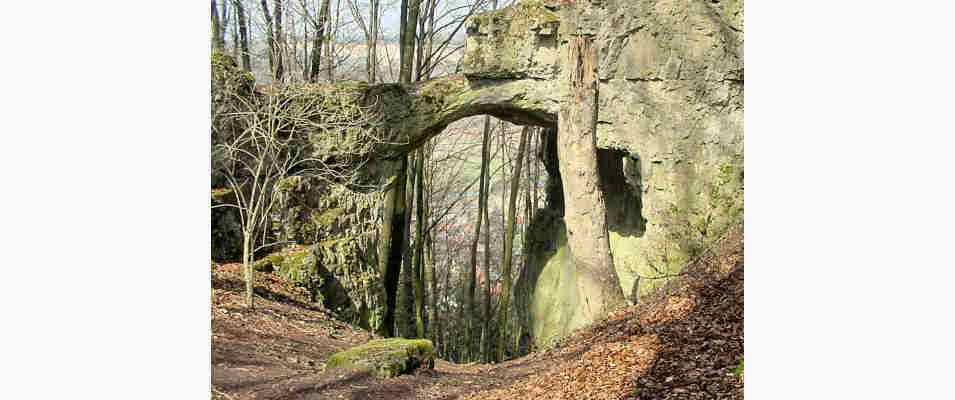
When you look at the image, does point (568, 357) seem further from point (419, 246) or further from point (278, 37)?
point (419, 246)

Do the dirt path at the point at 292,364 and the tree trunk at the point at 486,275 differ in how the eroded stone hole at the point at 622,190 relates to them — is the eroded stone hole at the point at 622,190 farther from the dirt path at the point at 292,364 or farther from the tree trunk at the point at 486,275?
the tree trunk at the point at 486,275

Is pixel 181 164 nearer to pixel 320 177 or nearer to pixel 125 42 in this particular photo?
pixel 125 42

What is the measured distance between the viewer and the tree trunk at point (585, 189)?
656 cm

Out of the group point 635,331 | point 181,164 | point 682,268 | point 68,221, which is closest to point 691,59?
point 682,268

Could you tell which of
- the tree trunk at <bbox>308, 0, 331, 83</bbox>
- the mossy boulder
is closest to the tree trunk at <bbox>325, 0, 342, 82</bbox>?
the tree trunk at <bbox>308, 0, 331, 83</bbox>

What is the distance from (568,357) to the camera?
18.4 ft

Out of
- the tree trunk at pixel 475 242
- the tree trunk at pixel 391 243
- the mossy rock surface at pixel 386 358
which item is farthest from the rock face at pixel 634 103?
the tree trunk at pixel 475 242

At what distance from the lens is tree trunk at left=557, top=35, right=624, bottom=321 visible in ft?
21.5

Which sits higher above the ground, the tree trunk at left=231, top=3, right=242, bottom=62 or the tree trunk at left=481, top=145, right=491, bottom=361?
the tree trunk at left=231, top=3, right=242, bottom=62

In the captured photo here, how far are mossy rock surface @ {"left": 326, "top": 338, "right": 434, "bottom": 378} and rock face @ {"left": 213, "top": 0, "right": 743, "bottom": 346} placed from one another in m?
2.20

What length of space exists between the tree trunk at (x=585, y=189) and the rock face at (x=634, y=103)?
183 millimetres

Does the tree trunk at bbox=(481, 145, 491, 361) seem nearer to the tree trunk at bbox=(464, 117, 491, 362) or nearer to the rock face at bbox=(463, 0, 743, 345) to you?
the tree trunk at bbox=(464, 117, 491, 362)

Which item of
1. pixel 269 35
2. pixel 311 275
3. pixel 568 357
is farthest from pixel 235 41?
pixel 568 357
